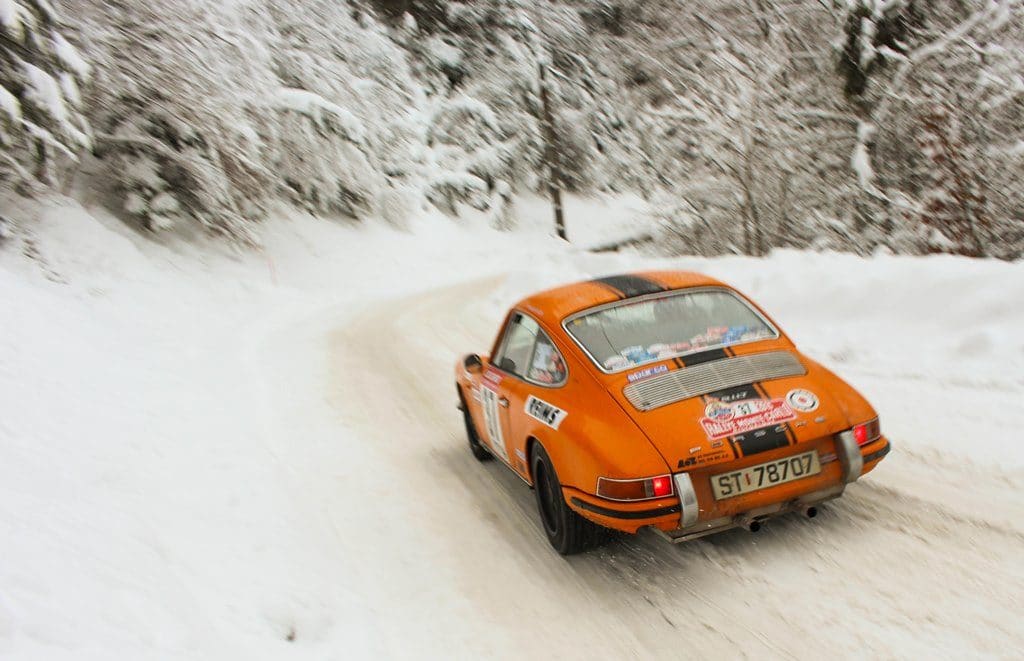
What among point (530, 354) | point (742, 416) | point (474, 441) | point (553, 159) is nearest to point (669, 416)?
point (742, 416)

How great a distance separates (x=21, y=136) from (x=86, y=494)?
27.1 feet

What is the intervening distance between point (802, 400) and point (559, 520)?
1.47 metres

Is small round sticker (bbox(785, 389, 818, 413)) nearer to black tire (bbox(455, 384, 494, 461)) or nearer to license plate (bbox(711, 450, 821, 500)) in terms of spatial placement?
license plate (bbox(711, 450, 821, 500))

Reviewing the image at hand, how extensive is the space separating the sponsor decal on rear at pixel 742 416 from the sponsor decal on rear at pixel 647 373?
381mm

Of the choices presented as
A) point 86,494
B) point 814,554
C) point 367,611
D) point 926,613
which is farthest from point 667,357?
point 86,494

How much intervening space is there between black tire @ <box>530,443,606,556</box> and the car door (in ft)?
0.70

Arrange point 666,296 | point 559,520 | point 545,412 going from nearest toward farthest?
point 559,520
point 545,412
point 666,296

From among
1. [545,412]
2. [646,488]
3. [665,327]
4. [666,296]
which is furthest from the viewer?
[666,296]

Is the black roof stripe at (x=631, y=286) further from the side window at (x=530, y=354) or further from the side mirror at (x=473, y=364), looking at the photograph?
the side mirror at (x=473, y=364)

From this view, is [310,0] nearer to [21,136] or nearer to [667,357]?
[21,136]

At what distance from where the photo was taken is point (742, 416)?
4.10 metres

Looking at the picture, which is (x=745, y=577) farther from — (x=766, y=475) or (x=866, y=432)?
(x=866, y=432)

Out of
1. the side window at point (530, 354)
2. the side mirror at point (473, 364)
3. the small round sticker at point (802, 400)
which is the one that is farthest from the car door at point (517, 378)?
the small round sticker at point (802, 400)

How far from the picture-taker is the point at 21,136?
1130cm
